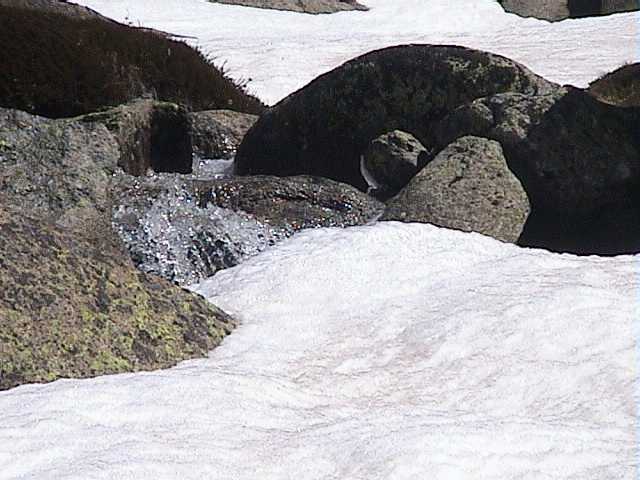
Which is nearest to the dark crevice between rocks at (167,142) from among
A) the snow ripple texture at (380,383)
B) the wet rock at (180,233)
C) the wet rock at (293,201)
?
the wet rock at (293,201)

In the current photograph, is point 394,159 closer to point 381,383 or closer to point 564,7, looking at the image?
point 381,383

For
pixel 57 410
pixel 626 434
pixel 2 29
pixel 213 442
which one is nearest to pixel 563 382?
pixel 626 434

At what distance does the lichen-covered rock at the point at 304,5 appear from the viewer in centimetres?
2873

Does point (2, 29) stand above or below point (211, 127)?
above

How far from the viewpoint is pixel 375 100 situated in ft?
33.3

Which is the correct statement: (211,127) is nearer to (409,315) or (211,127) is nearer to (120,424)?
(409,315)

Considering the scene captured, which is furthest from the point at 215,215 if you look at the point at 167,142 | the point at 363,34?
the point at 363,34

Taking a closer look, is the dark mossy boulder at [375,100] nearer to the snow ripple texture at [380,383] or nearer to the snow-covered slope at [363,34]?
the snow ripple texture at [380,383]

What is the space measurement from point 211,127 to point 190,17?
1463 cm

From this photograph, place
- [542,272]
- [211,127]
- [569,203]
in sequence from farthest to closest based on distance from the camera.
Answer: [211,127] < [569,203] < [542,272]

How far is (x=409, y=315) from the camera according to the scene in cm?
545

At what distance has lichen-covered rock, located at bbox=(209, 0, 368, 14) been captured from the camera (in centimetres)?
2873

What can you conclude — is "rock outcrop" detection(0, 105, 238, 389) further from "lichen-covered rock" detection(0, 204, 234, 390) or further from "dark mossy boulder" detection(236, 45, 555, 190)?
"dark mossy boulder" detection(236, 45, 555, 190)

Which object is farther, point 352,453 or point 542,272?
point 542,272
